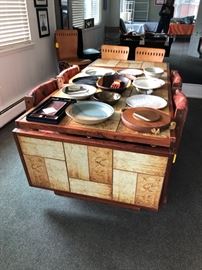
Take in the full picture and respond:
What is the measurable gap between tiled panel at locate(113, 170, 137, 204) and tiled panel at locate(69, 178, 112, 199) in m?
0.05

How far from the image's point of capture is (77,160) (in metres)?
1.35

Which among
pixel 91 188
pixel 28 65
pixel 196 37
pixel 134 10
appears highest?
pixel 134 10

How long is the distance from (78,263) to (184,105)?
3.71ft

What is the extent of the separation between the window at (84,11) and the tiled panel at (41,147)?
381cm

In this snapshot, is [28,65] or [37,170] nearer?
[37,170]

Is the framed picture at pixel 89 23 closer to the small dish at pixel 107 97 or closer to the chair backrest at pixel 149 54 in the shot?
the chair backrest at pixel 149 54

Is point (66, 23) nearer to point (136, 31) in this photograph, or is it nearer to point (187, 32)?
point (136, 31)

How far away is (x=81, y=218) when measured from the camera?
1.55 m

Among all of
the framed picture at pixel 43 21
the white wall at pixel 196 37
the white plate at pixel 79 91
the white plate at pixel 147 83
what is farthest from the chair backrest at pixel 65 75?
the white wall at pixel 196 37

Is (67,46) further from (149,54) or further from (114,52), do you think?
(149,54)

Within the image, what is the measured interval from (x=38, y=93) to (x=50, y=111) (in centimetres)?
29

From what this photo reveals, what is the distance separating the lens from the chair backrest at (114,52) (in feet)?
9.70

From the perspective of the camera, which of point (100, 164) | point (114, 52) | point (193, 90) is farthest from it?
point (193, 90)

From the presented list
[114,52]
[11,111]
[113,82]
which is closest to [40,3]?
[114,52]
